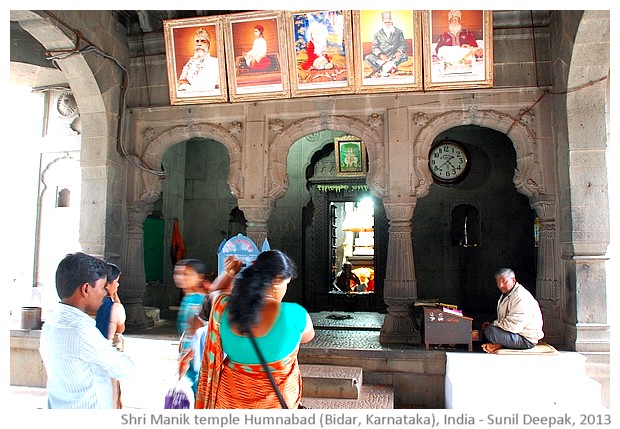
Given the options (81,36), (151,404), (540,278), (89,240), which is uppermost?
(81,36)

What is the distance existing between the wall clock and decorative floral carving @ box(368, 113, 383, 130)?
9.98ft

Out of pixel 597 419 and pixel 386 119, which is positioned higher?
pixel 386 119

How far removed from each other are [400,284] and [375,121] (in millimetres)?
2575

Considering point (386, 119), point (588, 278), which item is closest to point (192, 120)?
point (386, 119)

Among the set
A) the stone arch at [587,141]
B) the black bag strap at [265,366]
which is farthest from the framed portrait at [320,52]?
the black bag strap at [265,366]

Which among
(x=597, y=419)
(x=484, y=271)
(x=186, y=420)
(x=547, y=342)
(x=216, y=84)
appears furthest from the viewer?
(x=484, y=271)

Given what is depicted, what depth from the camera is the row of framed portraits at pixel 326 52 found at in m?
6.34

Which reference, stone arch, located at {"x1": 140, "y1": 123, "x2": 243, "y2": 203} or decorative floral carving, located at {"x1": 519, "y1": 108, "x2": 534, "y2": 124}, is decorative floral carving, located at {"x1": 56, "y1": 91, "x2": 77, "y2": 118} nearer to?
stone arch, located at {"x1": 140, "y1": 123, "x2": 243, "y2": 203}

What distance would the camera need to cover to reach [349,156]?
9688 mm

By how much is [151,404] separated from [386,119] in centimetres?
532

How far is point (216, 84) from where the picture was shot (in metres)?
7.13

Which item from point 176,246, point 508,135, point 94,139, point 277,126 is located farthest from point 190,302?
point 176,246

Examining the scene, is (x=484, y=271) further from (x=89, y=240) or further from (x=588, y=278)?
(x=89, y=240)

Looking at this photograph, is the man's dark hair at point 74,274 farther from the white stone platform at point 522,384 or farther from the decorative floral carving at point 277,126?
the decorative floral carving at point 277,126
